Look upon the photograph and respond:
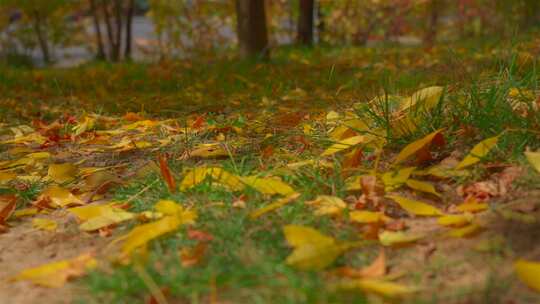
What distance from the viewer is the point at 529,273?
1308 millimetres

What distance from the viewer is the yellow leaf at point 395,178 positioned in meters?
1.99

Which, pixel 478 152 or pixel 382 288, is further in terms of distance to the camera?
pixel 478 152

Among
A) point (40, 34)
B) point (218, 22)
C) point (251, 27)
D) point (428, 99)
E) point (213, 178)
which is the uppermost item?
point (428, 99)

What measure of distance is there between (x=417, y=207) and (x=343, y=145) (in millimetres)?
552

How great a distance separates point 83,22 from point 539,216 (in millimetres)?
14034

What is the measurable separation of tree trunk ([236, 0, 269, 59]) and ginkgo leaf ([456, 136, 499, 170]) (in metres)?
4.92

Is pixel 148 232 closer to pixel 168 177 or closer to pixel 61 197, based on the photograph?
pixel 168 177

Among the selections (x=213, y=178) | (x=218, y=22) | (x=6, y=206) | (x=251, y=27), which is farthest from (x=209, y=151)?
(x=218, y=22)

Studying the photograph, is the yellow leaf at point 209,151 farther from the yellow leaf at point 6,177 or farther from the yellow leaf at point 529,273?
the yellow leaf at point 529,273

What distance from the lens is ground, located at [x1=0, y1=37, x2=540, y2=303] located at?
1.40m

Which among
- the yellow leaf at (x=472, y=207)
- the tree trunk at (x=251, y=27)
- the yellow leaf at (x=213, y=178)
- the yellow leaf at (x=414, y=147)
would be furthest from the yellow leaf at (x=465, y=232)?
the tree trunk at (x=251, y=27)

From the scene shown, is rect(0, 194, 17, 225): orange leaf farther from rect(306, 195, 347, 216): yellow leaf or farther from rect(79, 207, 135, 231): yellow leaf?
rect(306, 195, 347, 216): yellow leaf

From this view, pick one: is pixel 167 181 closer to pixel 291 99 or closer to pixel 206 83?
pixel 291 99

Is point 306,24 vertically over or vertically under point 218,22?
over
